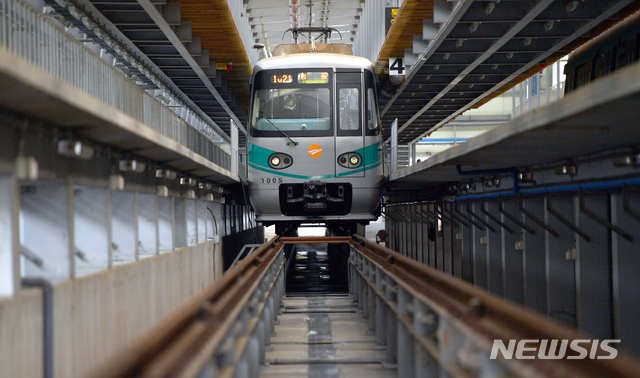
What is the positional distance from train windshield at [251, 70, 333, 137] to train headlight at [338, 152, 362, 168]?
0.57m

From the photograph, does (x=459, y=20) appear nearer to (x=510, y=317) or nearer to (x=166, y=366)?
(x=510, y=317)

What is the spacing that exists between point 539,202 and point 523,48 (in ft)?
11.7

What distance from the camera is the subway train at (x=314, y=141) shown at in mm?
10633

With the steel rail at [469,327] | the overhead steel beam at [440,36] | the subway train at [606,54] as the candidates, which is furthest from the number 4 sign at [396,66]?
the steel rail at [469,327]

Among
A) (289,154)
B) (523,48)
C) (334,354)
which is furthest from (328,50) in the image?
(334,354)

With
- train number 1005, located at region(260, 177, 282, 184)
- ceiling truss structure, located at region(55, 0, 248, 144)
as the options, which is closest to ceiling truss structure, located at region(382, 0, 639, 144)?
train number 1005, located at region(260, 177, 282, 184)

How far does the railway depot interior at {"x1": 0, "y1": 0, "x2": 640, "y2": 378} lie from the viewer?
3.36 meters

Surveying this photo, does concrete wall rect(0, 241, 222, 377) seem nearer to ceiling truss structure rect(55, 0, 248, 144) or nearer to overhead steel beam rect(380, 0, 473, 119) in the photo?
ceiling truss structure rect(55, 0, 248, 144)

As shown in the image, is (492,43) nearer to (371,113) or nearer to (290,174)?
(371,113)

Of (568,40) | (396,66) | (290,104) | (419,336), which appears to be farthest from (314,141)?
(419,336)

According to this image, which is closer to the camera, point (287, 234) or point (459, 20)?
point (459, 20)

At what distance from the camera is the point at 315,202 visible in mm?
10695

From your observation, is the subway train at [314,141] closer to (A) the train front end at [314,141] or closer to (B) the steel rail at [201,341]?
(A) the train front end at [314,141]

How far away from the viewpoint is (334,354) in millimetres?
6355
